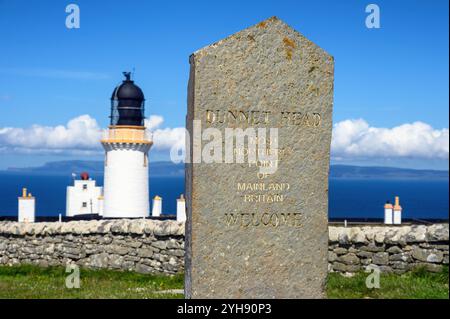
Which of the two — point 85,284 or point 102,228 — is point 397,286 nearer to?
point 85,284

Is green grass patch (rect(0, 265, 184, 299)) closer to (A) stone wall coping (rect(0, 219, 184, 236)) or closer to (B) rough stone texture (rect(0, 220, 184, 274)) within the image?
(B) rough stone texture (rect(0, 220, 184, 274))

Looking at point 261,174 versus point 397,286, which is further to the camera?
point 397,286

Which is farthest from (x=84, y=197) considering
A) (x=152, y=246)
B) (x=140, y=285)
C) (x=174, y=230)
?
(x=140, y=285)

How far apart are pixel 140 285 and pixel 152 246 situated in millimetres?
1567

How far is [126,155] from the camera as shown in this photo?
36.4 metres

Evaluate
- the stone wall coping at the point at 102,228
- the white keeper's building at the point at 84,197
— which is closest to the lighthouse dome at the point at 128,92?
the white keeper's building at the point at 84,197

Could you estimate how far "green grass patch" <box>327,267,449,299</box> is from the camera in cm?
1175

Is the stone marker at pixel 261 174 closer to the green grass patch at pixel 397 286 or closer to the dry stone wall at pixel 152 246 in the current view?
the green grass patch at pixel 397 286

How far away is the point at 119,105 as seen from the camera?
36.5m

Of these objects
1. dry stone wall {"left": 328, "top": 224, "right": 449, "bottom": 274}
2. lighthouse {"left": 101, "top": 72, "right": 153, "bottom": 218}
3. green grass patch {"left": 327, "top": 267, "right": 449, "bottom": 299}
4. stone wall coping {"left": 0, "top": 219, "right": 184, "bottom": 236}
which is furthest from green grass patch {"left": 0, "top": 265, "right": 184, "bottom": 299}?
lighthouse {"left": 101, "top": 72, "right": 153, "bottom": 218}
